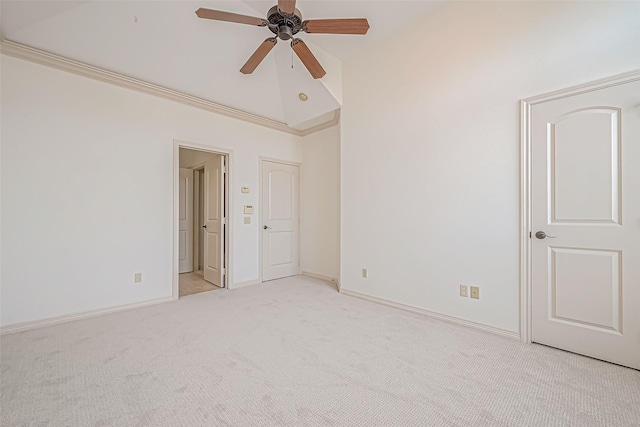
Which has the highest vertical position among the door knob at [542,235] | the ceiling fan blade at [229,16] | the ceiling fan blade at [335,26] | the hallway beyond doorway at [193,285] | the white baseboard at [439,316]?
the ceiling fan blade at [229,16]

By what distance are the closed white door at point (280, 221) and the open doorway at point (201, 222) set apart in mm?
671

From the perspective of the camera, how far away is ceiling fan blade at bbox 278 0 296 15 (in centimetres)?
200

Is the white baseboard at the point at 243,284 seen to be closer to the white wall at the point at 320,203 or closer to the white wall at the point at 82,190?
the white wall at the point at 82,190

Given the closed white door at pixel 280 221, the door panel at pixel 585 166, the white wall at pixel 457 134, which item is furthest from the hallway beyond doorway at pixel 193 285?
the door panel at pixel 585 166

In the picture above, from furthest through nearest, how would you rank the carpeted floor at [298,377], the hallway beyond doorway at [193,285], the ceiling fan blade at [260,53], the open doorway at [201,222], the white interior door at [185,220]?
the white interior door at [185,220] → the open doorway at [201,222] → the hallway beyond doorway at [193,285] → the ceiling fan blade at [260,53] → the carpeted floor at [298,377]

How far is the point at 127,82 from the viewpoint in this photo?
10.3 ft

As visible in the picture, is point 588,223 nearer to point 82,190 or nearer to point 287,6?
point 287,6

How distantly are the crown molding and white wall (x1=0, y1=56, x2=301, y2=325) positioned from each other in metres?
0.07

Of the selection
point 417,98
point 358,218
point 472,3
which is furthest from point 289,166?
point 472,3

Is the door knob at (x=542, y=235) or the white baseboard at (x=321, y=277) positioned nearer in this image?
the door knob at (x=542, y=235)

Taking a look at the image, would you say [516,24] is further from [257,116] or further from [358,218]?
[257,116]

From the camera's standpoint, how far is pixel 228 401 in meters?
1.59

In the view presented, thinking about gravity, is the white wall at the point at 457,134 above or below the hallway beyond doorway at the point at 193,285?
above

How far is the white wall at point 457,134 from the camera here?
2.16 metres
